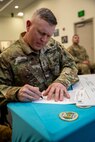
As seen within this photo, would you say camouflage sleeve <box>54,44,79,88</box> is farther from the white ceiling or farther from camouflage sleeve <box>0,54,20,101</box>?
the white ceiling

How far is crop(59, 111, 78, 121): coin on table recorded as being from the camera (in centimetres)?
63

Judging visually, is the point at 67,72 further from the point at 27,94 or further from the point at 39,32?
the point at 27,94

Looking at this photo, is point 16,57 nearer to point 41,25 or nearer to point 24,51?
point 24,51

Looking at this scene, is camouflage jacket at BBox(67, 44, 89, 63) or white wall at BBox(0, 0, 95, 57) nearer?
camouflage jacket at BBox(67, 44, 89, 63)

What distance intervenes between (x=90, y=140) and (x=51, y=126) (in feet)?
0.64

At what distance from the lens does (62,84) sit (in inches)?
40.9

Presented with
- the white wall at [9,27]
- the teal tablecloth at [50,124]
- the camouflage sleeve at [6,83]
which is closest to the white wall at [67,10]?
the white wall at [9,27]

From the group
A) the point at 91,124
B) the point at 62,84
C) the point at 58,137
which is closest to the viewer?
the point at 58,137

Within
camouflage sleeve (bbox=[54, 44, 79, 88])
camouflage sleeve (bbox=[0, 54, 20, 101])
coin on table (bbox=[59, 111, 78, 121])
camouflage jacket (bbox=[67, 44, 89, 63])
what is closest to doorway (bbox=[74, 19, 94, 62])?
camouflage jacket (bbox=[67, 44, 89, 63])

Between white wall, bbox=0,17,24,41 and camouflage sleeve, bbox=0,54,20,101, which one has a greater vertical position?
white wall, bbox=0,17,24,41

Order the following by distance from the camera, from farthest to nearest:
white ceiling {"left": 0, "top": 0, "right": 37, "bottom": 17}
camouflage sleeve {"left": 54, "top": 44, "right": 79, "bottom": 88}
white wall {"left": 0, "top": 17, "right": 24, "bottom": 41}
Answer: white wall {"left": 0, "top": 17, "right": 24, "bottom": 41} < white ceiling {"left": 0, "top": 0, "right": 37, "bottom": 17} < camouflage sleeve {"left": 54, "top": 44, "right": 79, "bottom": 88}

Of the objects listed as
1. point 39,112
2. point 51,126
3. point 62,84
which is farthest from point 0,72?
point 51,126

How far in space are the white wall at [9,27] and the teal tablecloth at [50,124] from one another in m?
10.9

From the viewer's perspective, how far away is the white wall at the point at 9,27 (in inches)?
437
